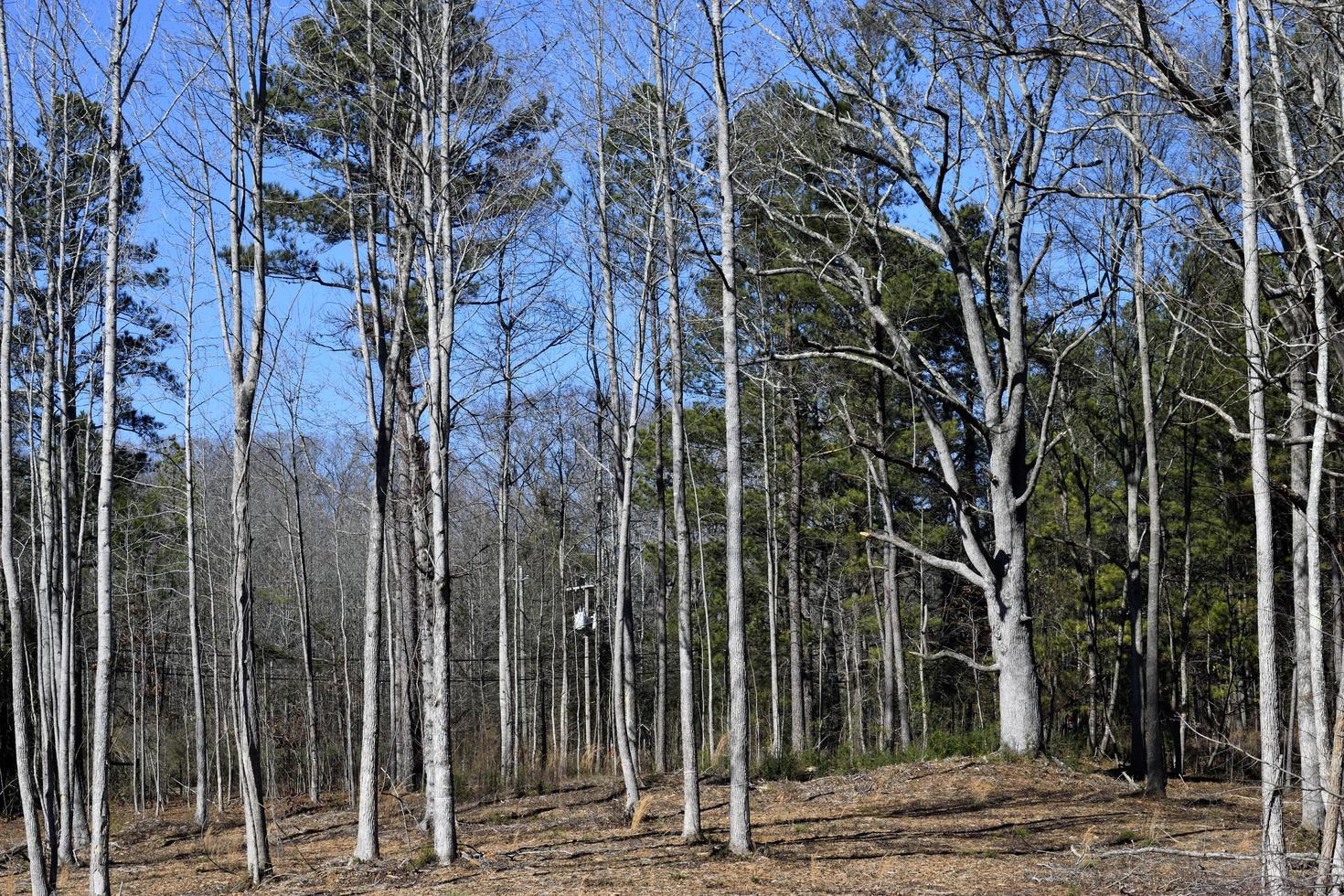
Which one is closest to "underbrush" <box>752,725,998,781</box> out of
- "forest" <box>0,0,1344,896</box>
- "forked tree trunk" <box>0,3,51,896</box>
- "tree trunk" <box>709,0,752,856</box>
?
"forest" <box>0,0,1344,896</box>

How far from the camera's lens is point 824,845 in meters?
9.45

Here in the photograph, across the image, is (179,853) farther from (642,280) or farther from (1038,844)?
(1038,844)

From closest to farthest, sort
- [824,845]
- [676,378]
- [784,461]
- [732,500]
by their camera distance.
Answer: [732,500] → [824,845] → [676,378] → [784,461]

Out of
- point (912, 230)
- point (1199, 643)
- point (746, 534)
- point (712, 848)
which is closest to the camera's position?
point (712, 848)

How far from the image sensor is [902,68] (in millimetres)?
14570

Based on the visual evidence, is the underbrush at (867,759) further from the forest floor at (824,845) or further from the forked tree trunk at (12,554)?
the forked tree trunk at (12,554)

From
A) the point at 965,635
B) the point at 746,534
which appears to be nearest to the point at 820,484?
the point at 746,534

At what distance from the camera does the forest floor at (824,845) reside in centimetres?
791

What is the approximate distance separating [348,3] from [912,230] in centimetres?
739

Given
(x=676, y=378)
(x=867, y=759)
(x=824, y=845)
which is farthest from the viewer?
(x=867, y=759)

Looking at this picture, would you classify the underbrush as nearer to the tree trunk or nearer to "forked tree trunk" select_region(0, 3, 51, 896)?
the tree trunk

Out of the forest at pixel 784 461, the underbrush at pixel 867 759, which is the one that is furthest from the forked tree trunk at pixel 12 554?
the underbrush at pixel 867 759

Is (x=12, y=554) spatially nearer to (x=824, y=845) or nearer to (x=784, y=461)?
(x=824, y=845)

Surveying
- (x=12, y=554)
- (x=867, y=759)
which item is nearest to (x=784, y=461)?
(x=867, y=759)
